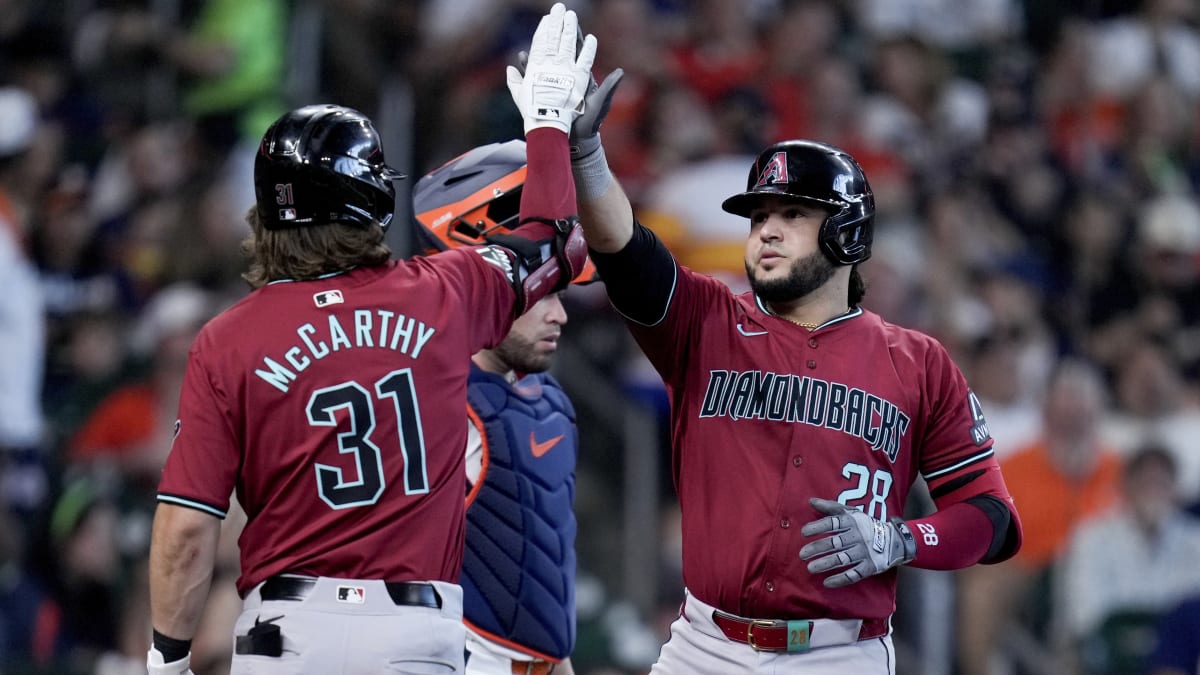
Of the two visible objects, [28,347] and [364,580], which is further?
[28,347]

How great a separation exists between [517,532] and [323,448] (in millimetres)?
842

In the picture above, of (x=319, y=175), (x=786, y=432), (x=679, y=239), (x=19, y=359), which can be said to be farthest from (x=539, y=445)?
(x=19, y=359)

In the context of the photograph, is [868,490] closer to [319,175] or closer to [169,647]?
[319,175]

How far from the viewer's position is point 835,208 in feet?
11.9

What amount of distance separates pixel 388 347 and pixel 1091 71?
6984 millimetres

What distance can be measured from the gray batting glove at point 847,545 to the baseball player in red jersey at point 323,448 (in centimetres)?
76

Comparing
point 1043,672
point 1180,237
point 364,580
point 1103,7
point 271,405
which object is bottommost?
point 1043,672

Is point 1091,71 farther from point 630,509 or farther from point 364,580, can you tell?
point 364,580

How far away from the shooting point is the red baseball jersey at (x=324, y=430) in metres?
3.01

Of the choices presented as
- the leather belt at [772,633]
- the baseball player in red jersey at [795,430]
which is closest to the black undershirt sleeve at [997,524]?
the baseball player in red jersey at [795,430]

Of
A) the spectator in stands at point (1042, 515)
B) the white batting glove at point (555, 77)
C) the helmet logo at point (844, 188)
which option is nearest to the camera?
the white batting glove at point (555, 77)

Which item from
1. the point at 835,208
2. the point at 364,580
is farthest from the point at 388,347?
the point at 835,208

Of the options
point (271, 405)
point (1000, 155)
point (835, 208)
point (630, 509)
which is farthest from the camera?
point (1000, 155)

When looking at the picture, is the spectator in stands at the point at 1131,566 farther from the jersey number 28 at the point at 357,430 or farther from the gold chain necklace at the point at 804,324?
the jersey number 28 at the point at 357,430
